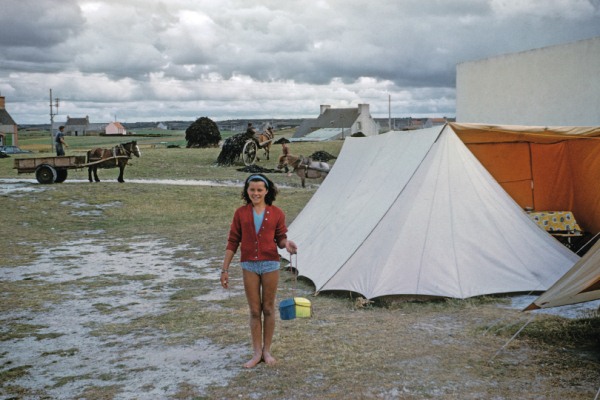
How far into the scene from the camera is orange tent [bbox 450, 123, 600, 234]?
1084cm

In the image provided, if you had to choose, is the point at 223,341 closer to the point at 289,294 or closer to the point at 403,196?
the point at 289,294

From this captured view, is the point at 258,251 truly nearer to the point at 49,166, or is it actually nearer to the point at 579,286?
the point at 579,286

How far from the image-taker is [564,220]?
10250 millimetres

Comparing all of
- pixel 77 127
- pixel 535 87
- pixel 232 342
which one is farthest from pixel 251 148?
pixel 77 127

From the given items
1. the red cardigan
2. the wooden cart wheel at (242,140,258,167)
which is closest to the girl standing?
the red cardigan

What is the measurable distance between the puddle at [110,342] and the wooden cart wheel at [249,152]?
21.2m

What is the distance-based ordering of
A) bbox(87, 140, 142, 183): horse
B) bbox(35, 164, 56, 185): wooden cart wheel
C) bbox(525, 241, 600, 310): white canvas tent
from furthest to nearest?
bbox(87, 140, 142, 183): horse → bbox(35, 164, 56, 185): wooden cart wheel → bbox(525, 241, 600, 310): white canvas tent

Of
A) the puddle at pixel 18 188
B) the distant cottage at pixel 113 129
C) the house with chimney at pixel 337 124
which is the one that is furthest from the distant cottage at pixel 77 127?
the puddle at pixel 18 188

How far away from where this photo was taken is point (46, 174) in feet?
66.1

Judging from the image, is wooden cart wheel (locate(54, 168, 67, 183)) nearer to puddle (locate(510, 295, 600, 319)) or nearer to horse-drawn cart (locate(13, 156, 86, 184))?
horse-drawn cart (locate(13, 156, 86, 184))

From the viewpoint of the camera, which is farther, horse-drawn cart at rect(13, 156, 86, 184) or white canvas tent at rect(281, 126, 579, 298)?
horse-drawn cart at rect(13, 156, 86, 184)

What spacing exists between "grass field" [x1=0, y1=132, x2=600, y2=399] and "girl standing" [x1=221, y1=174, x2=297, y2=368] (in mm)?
361

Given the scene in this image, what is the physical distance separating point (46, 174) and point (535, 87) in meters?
18.1

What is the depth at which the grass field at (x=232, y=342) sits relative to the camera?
4645 mm
